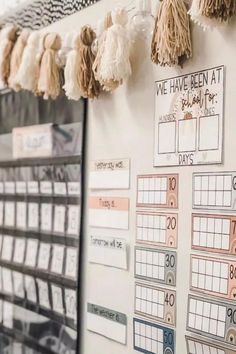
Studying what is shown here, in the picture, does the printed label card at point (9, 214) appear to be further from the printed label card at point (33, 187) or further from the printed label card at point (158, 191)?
the printed label card at point (158, 191)

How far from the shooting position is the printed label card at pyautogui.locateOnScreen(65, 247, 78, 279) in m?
1.62

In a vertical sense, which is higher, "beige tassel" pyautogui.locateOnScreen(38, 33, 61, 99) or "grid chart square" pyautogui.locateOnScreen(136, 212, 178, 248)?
"beige tassel" pyautogui.locateOnScreen(38, 33, 61, 99)

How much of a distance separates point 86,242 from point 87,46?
0.61m

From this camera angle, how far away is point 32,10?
6.07ft

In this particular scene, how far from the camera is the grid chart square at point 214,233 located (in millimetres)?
1123

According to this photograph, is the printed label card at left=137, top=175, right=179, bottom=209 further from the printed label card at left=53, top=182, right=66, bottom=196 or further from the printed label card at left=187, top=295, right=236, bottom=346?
the printed label card at left=53, top=182, right=66, bottom=196

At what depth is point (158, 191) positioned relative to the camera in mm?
1321

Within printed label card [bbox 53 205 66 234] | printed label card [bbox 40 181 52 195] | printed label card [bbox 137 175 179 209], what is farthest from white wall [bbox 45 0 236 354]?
printed label card [bbox 40 181 52 195]

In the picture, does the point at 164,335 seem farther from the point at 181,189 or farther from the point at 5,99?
the point at 5,99

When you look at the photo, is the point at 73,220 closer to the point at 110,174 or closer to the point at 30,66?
the point at 110,174

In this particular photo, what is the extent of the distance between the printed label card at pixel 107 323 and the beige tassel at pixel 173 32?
0.74 metres

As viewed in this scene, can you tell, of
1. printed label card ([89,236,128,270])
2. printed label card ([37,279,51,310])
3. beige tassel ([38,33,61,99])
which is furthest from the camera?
printed label card ([37,279,51,310])

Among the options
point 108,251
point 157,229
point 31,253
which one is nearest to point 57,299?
point 31,253

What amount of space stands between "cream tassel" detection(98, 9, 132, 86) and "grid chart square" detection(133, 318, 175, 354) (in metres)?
0.68
